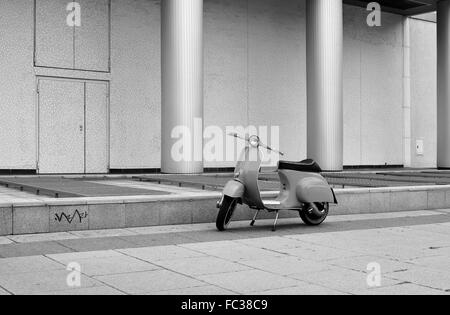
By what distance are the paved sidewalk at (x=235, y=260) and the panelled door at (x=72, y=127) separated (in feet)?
31.7

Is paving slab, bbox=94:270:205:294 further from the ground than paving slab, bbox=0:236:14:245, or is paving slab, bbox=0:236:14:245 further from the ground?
paving slab, bbox=0:236:14:245

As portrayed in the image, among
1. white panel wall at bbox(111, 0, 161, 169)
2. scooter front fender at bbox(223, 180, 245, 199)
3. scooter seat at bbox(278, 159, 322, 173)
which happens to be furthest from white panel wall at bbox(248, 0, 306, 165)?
scooter front fender at bbox(223, 180, 245, 199)

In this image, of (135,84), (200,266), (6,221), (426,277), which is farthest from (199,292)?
(135,84)

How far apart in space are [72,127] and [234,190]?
35.3 feet

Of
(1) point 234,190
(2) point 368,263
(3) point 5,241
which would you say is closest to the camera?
(2) point 368,263

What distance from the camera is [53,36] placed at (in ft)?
57.4

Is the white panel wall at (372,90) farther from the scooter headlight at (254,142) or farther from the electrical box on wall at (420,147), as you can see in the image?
the scooter headlight at (254,142)

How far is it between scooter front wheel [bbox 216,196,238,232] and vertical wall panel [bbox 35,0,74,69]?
1082cm

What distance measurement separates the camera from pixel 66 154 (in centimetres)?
1773

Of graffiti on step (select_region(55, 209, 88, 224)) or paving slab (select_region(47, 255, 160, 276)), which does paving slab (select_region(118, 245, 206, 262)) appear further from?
graffiti on step (select_region(55, 209, 88, 224))

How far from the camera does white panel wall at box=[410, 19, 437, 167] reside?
25.9m

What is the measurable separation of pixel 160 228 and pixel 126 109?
34.6 ft

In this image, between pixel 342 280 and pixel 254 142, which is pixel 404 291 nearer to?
pixel 342 280

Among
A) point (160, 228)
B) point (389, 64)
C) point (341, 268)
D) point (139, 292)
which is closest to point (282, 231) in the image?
point (160, 228)
